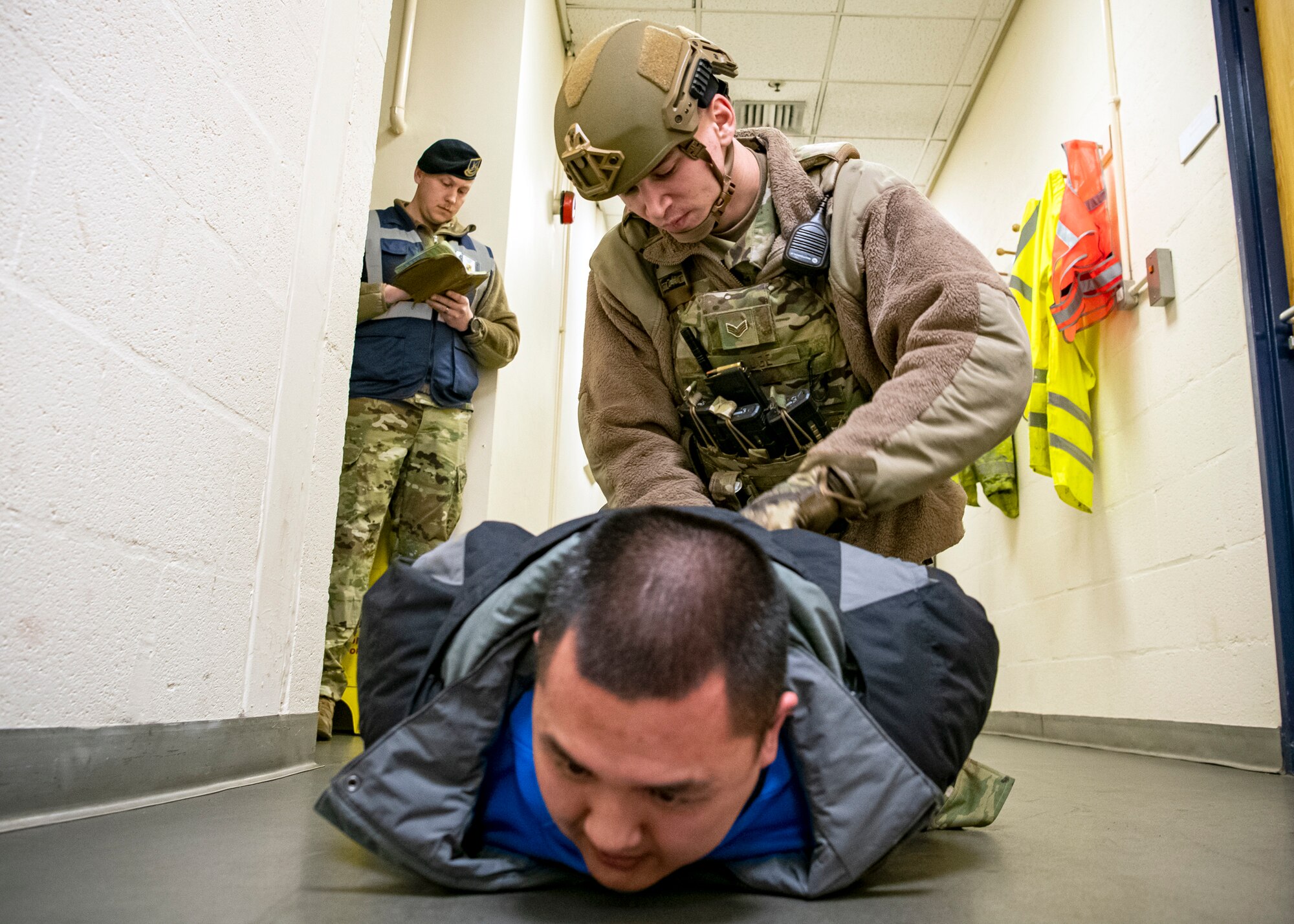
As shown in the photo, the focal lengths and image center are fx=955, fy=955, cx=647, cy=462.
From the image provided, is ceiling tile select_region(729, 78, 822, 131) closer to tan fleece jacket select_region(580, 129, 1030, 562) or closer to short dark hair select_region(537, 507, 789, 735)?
tan fleece jacket select_region(580, 129, 1030, 562)

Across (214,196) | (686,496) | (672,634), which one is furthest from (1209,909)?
(214,196)

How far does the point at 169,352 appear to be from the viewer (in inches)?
56.3

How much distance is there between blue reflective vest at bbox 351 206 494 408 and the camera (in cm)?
281

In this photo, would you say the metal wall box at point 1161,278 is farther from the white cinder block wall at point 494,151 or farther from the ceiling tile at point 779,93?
the ceiling tile at point 779,93

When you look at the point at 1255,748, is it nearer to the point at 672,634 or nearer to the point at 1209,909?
the point at 1209,909

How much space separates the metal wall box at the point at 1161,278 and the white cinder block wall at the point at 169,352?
2.23 m

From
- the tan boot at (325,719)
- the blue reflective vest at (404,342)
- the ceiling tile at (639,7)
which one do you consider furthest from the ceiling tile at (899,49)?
the tan boot at (325,719)

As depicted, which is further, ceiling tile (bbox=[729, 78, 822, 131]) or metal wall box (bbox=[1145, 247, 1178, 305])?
ceiling tile (bbox=[729, 78, 822, 131])

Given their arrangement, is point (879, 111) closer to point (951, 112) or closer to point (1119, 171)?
point (951, 112)

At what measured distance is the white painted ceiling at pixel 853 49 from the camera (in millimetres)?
4273

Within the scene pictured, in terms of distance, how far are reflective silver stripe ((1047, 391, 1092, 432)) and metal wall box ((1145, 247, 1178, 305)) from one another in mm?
517

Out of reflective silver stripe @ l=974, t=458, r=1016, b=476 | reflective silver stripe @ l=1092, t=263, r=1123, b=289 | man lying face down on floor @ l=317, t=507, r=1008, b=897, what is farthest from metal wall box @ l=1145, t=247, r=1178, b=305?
man lying face down on floor @ l=317, t=507, r=1008, b=897

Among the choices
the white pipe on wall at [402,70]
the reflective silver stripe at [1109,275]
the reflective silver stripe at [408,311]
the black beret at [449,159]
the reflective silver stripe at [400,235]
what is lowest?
the reflective silver stripe at [408,311]

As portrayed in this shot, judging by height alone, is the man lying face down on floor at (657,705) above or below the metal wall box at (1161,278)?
below
